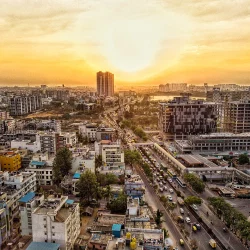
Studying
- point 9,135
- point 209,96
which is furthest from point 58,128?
point 209,96

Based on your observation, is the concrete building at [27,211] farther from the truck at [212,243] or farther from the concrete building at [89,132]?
the concrete building at [89,132]

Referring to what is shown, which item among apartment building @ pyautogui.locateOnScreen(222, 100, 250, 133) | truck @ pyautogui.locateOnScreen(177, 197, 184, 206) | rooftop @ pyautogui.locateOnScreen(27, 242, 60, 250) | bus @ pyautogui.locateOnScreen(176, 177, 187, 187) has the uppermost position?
apartment building @ pyautogui.locateOnScreen(222, 100, 250, 133)

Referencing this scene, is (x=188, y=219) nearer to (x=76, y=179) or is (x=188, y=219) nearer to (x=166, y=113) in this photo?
(x=76, y=179)

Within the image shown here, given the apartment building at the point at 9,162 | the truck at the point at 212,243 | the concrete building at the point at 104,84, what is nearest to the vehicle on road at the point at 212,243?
the truck at the point at 212,243

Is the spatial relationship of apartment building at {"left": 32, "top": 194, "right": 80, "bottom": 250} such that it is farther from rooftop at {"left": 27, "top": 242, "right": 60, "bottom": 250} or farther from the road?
the road

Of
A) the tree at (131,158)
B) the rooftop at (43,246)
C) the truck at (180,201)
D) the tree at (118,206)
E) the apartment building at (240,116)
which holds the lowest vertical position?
the truck at (180,201)

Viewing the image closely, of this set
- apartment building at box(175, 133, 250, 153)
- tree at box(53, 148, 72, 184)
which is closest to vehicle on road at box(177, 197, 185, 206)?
tree at box(53, 148, 72, 184)
